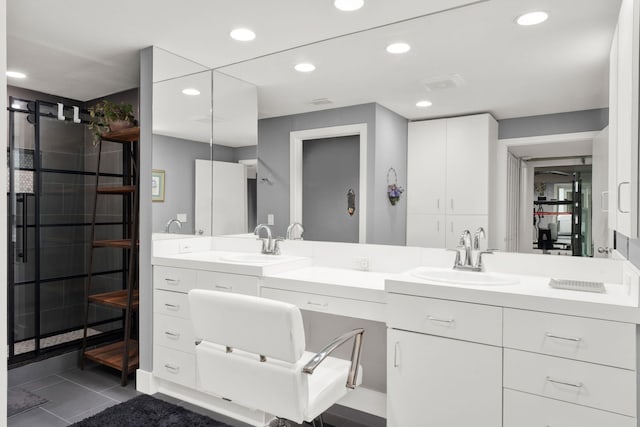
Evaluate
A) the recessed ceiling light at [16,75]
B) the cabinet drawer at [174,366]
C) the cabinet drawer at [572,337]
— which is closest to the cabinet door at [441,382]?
the cabinet drawer at [572,337]

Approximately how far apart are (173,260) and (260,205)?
0.71 meters

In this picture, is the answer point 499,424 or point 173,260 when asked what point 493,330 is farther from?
point 173,260

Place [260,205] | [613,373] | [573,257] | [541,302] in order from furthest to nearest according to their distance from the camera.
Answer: [260,205]
[573,257]
[541,302]
[613,373]

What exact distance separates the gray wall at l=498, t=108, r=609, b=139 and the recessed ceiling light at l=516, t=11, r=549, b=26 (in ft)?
1.51

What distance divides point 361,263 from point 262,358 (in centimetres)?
110

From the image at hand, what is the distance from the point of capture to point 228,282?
246 centimetres

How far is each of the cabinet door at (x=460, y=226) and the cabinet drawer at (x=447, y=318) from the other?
582mm

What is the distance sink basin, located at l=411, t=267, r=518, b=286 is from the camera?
194 cm

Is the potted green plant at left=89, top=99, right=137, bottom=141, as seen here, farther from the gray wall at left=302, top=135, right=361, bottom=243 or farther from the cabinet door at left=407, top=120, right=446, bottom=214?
the cabinet door at left=407, top=120, right=446, bottom=214

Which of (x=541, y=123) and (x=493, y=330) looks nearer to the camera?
(x=493, y=330)

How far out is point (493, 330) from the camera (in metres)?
1.69

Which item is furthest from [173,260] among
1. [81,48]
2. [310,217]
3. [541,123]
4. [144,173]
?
[541,123]

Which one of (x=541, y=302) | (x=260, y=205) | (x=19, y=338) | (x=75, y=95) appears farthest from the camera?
(x=75, y=95)

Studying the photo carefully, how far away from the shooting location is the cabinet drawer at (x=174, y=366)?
262cm
